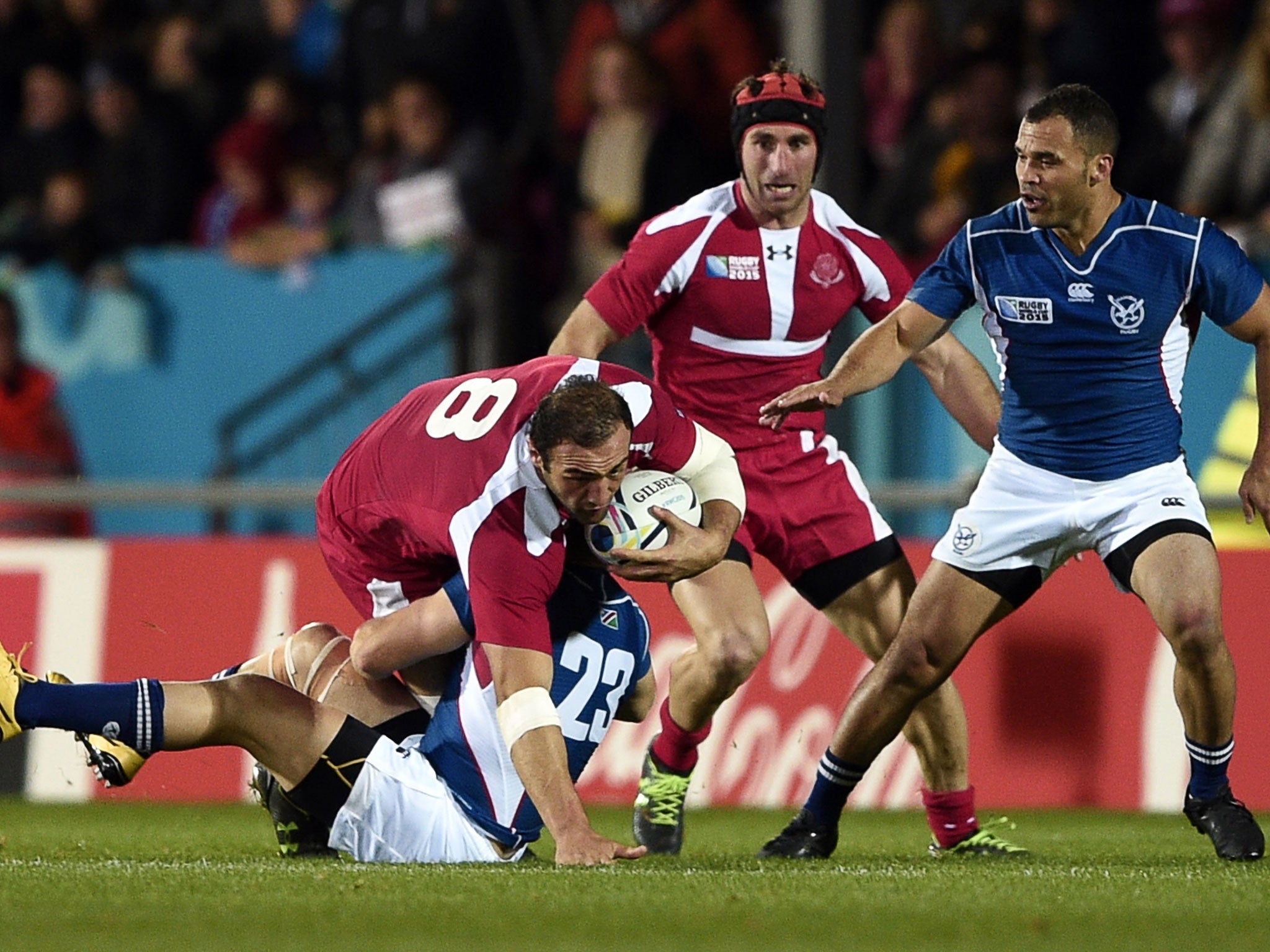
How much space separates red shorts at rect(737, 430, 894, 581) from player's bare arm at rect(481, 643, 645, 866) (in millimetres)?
1406

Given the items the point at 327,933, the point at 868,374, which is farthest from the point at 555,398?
the point at 327,933

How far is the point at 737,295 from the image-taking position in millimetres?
6965

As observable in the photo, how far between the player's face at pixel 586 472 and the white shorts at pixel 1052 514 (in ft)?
3.97

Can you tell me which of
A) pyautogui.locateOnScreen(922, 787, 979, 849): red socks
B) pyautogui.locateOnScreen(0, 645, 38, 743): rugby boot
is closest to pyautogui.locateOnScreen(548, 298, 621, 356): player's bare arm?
pyautogui.locateOnScreen(922, 787, 979, 849): red socks

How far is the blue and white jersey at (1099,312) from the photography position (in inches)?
242

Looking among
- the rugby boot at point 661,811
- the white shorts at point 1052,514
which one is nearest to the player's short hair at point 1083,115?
the white shorts at point 1052,514

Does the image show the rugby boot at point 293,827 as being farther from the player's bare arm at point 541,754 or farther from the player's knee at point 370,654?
the player's bare arm at point 541,754

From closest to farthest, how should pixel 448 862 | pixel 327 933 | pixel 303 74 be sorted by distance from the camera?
pixel 327 933
pixel 448 862
pixel 303 74

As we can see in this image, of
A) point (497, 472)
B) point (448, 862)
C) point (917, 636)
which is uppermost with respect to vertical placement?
point (497, 472)

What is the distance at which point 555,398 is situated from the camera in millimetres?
5645

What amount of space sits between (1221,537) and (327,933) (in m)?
5.40

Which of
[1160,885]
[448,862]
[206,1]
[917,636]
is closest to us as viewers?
[1160,885]

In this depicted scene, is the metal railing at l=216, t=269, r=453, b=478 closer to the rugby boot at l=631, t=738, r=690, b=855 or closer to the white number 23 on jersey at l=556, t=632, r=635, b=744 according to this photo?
the rugby boot at l=631, t=738, r=690, b=855

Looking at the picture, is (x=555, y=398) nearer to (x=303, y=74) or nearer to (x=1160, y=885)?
(x=1160, y=885)
